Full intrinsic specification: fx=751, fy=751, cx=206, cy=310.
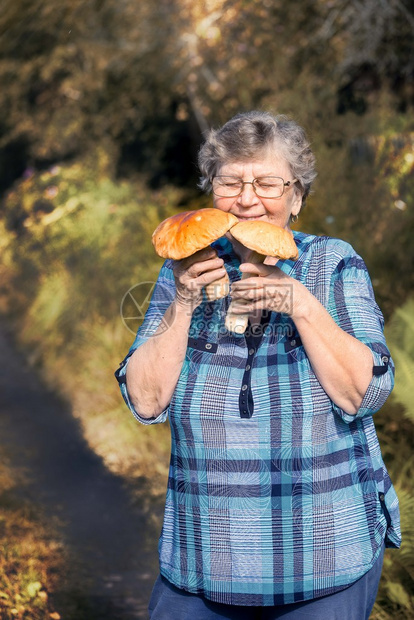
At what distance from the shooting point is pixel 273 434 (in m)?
2.00

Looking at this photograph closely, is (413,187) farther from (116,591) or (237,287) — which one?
(237,287)

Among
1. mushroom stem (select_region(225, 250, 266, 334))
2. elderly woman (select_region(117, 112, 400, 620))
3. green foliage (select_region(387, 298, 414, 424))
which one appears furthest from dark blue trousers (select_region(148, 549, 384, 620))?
green foliage (select_region(387, 298, 414, 424))

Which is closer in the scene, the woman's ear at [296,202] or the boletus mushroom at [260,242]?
the boletus mushroom at [260,242]

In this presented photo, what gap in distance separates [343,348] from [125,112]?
8.59m

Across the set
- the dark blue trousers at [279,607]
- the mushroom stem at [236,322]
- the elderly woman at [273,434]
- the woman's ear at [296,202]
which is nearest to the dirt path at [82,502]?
the dark blue trousers at [279,607]

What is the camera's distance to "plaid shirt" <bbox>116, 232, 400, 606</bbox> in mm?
1995

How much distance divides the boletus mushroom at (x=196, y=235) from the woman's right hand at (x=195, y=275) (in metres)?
0.03

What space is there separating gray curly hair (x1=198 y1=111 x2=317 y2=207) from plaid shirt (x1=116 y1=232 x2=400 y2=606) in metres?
0.35

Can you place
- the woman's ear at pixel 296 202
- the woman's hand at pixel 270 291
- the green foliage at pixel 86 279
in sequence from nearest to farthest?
the woman's hand at pixel 270 291
the woman's ear at pixel 296 202
the green foliage at pixel 86 279

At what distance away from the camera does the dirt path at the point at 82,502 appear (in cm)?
410

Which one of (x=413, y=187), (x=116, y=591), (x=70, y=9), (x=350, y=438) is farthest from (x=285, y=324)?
(x=70, y=9)

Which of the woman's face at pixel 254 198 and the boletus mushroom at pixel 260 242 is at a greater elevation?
the woman's face at pixel 254 198

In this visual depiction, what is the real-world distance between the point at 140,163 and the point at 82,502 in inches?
219

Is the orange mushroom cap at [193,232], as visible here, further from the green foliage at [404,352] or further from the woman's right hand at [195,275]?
the green foliage at [404,352]
